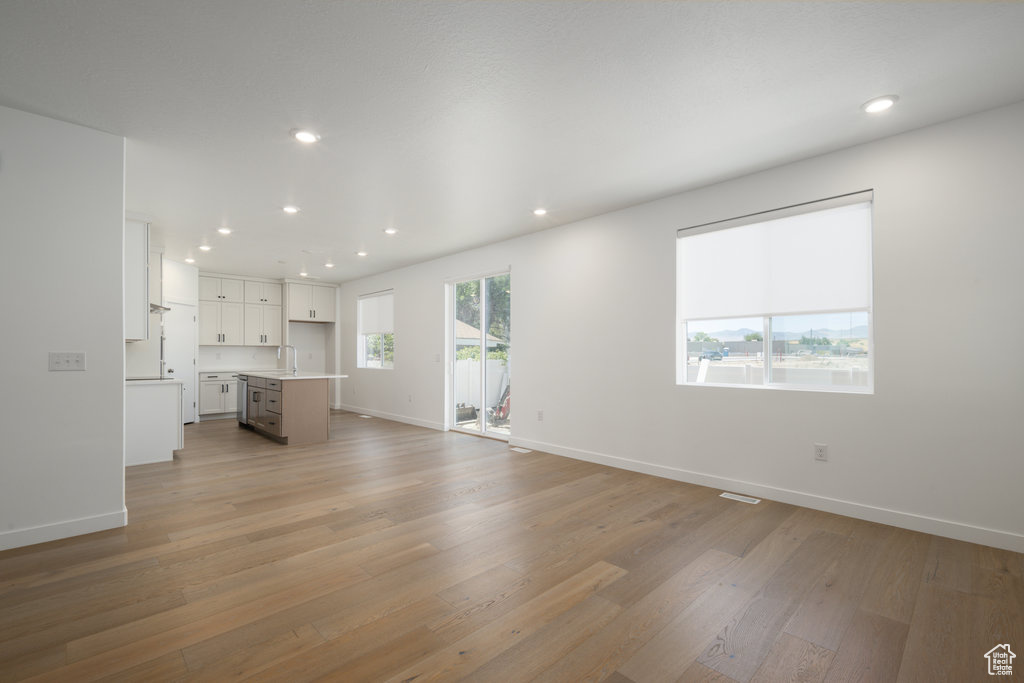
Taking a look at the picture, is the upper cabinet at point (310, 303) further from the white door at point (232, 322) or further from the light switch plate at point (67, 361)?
the light switch plate at point (67, 361)

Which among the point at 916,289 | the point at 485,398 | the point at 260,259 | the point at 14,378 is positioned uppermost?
the point at 260,259

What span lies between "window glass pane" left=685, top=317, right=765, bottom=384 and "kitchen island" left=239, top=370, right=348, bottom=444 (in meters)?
4.15

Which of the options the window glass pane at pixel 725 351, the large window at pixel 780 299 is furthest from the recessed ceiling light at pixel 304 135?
the window glass pane at pixel 725 351

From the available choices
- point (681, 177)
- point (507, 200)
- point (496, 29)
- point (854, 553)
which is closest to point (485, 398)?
point (507, 200)

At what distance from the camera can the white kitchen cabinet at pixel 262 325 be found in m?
Result: 8.33

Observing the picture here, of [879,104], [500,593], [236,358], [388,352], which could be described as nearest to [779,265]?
[879,104]

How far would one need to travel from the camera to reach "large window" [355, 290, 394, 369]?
798cm

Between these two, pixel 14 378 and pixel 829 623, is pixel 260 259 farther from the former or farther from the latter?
pixel 829 623

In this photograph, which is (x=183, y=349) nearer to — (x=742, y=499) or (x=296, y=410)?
(x=296, y=410)

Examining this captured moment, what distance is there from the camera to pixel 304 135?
2990 millimetres

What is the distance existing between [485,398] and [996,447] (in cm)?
483

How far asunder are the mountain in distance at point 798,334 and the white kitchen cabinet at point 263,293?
25.4 feet

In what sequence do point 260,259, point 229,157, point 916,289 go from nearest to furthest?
point 916,289
point 229,157
point 260,259

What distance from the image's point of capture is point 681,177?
3.71 metres
